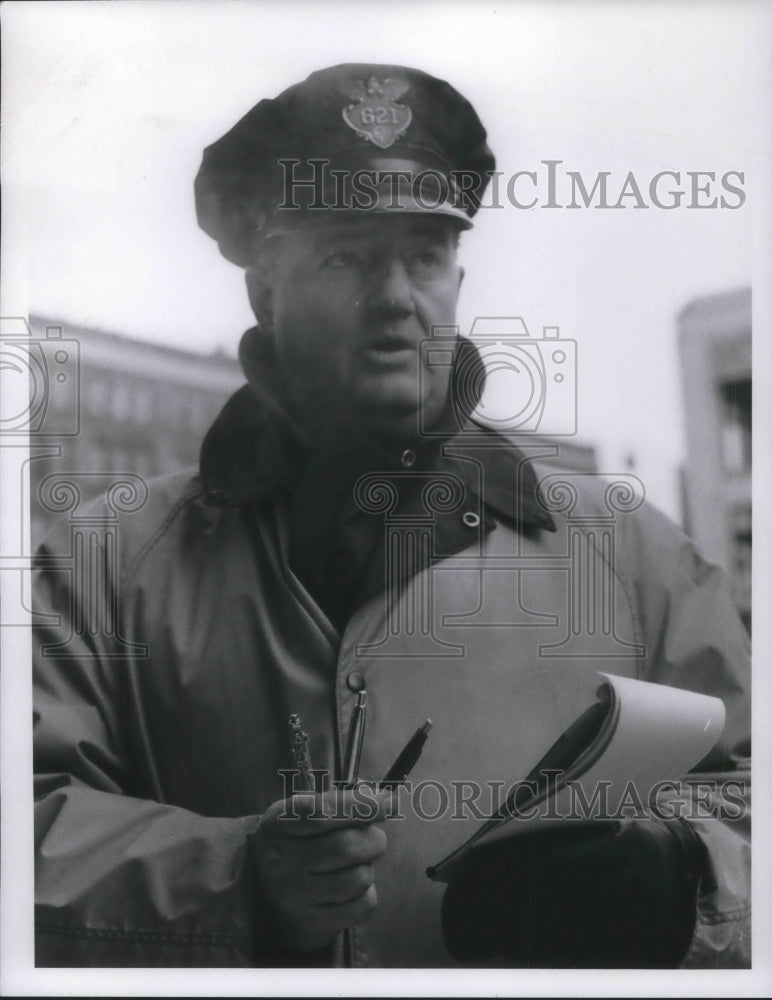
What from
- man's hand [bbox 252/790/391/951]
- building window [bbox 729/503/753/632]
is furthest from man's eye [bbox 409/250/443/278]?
man's hand [bbox 252/790/391/951]

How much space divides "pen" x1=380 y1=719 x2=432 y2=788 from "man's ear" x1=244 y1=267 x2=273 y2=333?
0.98 metres

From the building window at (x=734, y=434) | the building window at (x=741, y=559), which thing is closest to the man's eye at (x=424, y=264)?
the building window at (x=734, y=434)

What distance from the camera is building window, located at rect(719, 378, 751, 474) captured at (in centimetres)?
306

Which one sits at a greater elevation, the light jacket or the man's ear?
the man's ear

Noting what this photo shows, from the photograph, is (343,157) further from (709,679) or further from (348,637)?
(709,679)

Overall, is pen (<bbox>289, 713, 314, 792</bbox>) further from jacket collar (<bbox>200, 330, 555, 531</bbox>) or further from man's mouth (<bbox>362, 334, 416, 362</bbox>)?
man's mouth (<bbox>362, 334, 416, 362</bbox>)

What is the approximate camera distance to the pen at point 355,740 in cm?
292

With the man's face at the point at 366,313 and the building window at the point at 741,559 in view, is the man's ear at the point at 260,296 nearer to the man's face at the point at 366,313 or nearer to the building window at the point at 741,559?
the man's face at the point at 366,313

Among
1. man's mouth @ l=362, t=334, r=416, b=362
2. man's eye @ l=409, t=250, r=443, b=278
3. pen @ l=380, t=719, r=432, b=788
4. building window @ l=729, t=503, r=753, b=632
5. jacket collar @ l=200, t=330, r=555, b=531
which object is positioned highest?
man's eye @ l=409, t=250, r=443, b=278

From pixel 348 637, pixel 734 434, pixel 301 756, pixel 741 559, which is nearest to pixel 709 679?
pixel 741 559

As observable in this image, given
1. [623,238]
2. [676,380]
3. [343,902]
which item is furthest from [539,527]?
[343,902]

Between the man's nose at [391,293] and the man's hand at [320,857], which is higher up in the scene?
the man's nose at [391,293]

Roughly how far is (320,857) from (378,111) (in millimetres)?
1657

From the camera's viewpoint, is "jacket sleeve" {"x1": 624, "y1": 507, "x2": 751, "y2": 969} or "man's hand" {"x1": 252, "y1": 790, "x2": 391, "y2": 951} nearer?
"man's hand" {"x1": 252, "y1": 790, "x2": 391, "y2": 951}
